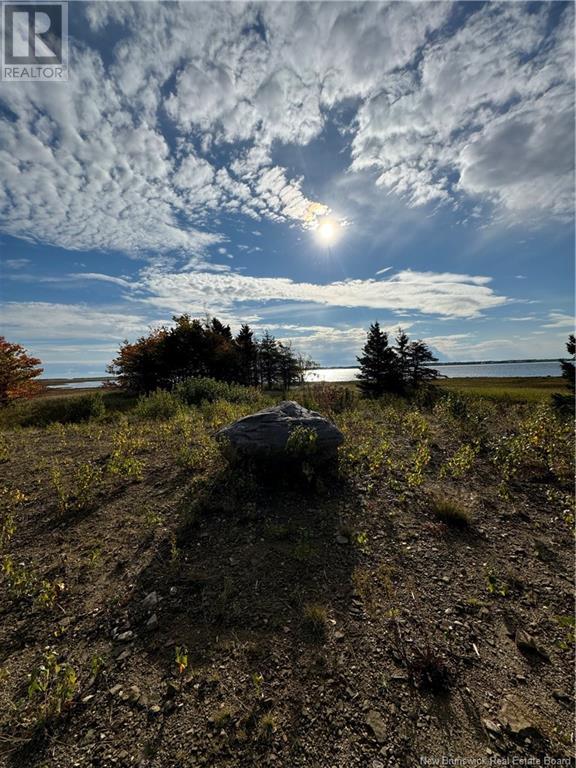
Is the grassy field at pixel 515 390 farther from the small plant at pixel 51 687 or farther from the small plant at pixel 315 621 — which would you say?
the small plant at pixel 51 687

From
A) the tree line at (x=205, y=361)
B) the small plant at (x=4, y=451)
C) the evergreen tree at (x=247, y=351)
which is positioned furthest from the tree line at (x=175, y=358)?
the small plant at (x=4, y=451)

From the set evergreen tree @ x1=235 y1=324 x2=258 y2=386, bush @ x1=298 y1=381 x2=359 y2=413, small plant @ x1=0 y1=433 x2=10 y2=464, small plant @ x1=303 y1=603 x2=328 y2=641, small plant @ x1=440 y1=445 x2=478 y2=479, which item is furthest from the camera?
evergreen tree @ x1=235 y1=324 x2=258 y2=386

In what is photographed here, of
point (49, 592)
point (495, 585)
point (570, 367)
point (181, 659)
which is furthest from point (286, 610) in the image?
point (570, 367)

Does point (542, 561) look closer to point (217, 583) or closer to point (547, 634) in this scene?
point (547, 634)

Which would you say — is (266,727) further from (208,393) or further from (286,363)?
(286,363)

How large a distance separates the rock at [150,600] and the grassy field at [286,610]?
0.01 metres

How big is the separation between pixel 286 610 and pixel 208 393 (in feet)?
38.7

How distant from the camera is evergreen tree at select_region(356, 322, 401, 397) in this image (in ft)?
80.8

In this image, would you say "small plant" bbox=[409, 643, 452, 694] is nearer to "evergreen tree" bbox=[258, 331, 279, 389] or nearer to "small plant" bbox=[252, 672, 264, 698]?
"small plant" bbox=[252, 672, 264, 698]

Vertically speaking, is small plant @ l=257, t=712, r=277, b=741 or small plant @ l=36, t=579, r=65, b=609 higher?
small plant @ l=36, t=579, r=65, b=609

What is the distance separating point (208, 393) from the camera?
1447cm

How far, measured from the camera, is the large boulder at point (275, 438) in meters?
5.50

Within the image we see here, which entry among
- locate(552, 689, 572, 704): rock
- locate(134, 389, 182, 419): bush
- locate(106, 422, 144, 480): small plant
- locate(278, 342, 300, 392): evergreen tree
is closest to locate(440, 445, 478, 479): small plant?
locate(552, 689, 572, 704): rock

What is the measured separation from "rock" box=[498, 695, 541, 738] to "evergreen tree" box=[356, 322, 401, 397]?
22279 millimetres
